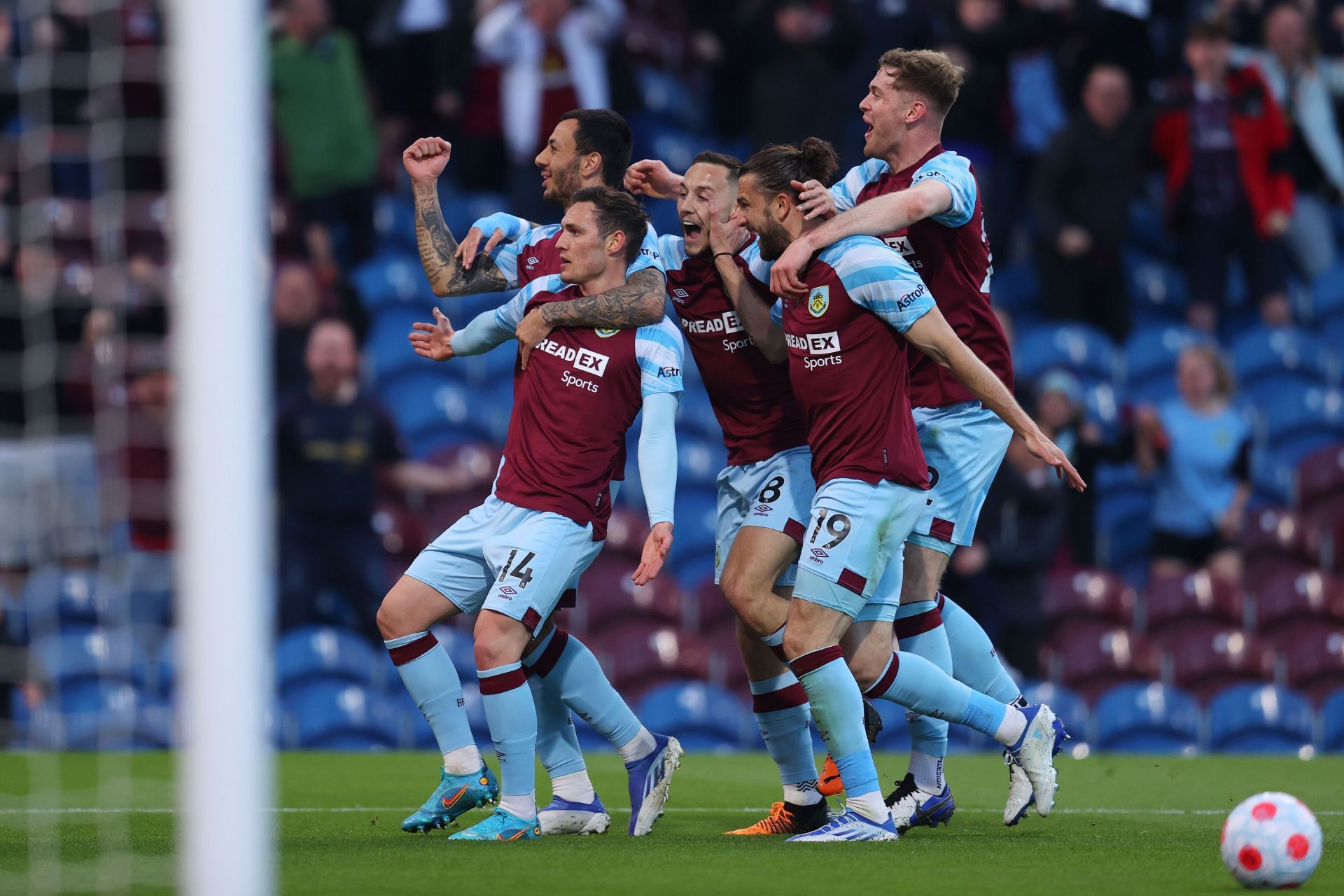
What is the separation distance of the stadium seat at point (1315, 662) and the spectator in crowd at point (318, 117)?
23.7 feet

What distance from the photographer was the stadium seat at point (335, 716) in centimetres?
1031

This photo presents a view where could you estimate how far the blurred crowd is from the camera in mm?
9312

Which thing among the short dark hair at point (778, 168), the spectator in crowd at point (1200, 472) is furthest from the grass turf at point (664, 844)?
the spectator in crowd at point (1200, 472)

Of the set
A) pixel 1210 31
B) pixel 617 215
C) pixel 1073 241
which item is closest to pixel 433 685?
pixel 617 215

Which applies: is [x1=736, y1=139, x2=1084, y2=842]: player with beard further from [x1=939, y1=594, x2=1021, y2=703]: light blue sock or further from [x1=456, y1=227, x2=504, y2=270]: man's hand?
[x1=456, y1=227, x2=504, y2=270]: man's hand

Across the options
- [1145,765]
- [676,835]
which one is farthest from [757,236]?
[1145,765]

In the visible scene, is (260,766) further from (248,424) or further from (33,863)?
(33,863)

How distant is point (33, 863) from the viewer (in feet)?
16.7

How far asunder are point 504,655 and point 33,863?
160 cm

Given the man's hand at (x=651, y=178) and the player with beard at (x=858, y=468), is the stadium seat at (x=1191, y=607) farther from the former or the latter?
the man's hand at (x=651, y=178)

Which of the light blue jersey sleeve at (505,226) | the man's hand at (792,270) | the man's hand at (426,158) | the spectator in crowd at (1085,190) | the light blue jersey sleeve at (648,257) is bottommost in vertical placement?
the man's hand at (792,270)

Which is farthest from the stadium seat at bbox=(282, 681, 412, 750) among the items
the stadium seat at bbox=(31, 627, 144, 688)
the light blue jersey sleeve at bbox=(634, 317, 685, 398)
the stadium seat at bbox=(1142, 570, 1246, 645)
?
the stadium seat at bbox=(1142, 570, 1246, 645)

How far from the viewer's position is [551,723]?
20.3 feet

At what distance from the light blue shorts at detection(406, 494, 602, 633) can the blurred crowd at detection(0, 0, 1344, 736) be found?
3.37m
